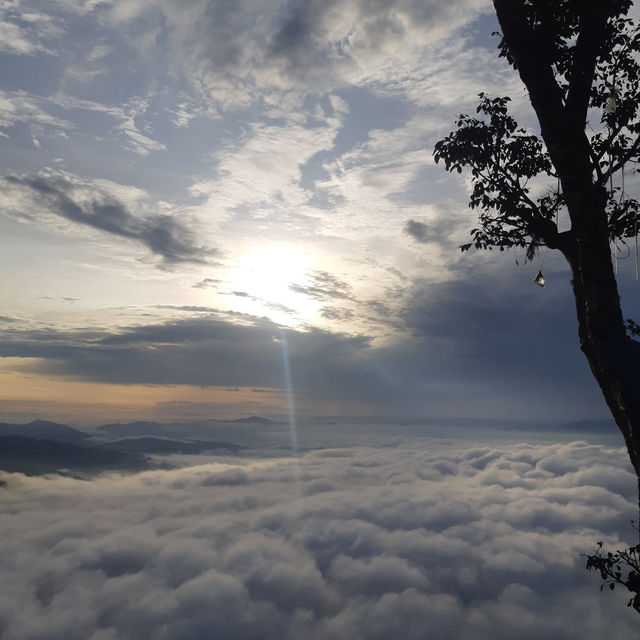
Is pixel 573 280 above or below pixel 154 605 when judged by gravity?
above

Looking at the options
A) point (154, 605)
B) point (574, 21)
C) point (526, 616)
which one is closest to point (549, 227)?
point (574, 21)

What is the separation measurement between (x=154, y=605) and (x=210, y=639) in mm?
39481

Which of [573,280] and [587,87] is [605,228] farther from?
[587,87]

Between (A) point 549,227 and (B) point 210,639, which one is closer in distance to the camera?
(A) point 549,227

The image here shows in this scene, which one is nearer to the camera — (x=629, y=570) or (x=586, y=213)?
(x=629, y=570)

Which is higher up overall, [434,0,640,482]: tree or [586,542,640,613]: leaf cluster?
[434,0,640,482]: tree

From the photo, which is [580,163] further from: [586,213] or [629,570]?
[629,570]

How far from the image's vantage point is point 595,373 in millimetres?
4965

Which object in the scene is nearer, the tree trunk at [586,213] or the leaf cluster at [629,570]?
the tree trunk at [586,213]

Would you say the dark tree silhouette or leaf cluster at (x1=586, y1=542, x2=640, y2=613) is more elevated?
the dark tree silhouette

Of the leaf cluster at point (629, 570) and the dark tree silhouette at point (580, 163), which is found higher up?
the dark tree silhouette at point (580, 163)

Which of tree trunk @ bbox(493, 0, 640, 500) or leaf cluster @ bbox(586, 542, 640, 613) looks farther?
leaf cluster @ bbox(586, 542, 640, 613)

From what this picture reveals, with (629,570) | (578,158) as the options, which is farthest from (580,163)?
(629,570)

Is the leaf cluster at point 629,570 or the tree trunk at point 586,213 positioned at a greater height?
the tree trunk at point 586,213
